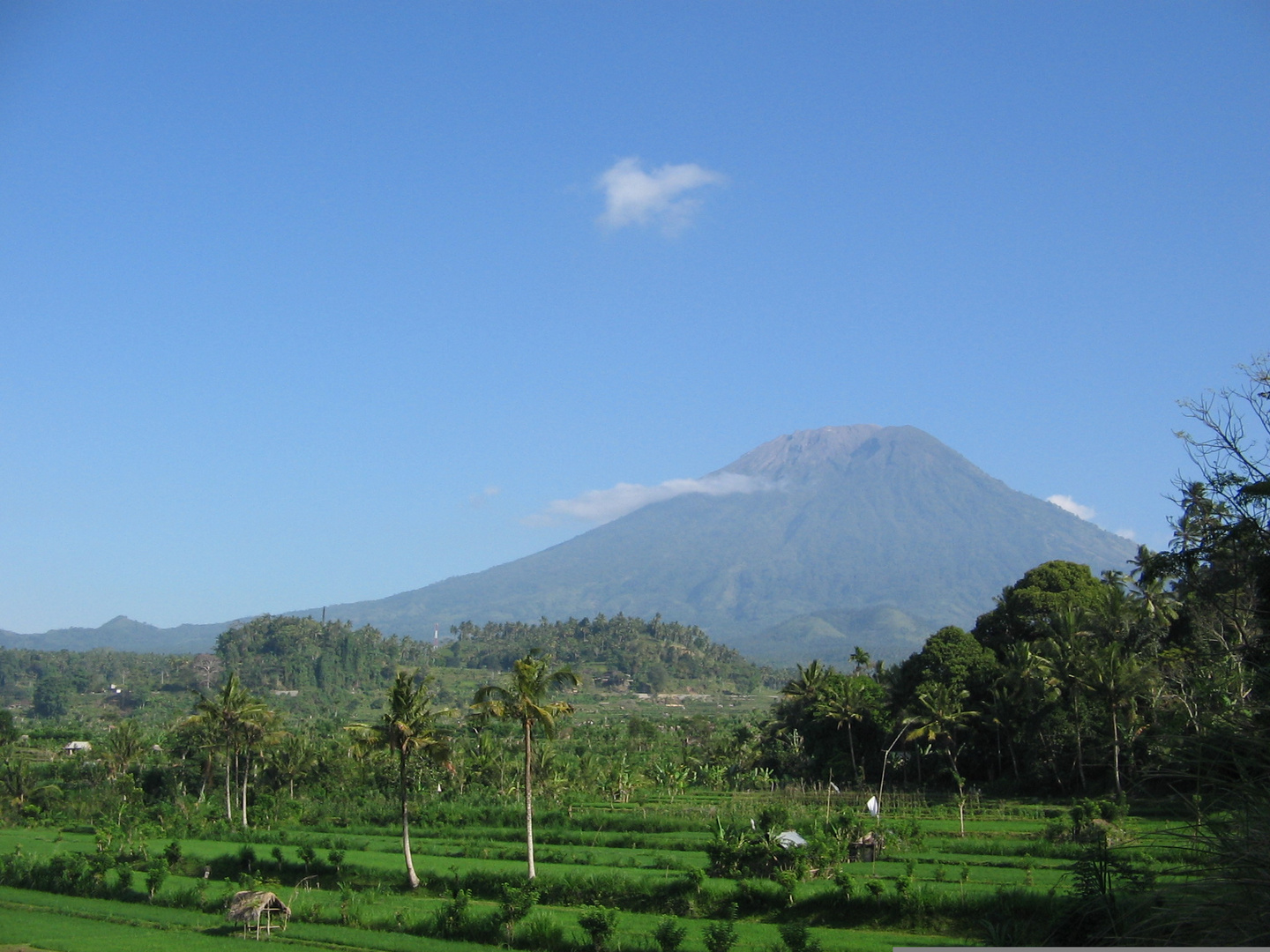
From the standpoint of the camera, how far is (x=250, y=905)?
23.7 meters

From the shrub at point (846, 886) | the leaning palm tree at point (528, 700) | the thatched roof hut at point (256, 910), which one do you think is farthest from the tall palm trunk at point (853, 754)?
the thatched roof hut at point (256, 910)

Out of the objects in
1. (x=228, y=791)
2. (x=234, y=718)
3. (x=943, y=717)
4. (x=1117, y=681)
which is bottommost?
(x=228, y=791)

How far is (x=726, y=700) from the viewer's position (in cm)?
13688

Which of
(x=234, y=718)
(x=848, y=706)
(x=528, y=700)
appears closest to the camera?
(x=528, y=700)

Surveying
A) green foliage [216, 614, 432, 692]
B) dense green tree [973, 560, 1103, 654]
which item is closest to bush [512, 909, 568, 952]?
dense green tree [973, 560, 1103, 654]

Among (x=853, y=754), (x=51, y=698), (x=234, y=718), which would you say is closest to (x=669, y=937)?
(x=234, y=718)

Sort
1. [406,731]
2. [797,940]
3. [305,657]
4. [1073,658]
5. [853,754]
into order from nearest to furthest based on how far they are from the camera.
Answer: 1. [797,940]
2. [406,731]
3. [1073,658]
4. [853,754]
5. [305,657]

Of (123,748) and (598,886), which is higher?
(123,748)

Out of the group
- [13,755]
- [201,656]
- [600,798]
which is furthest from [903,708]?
[201,656]

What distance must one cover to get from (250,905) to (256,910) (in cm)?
18

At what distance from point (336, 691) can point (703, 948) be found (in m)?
113

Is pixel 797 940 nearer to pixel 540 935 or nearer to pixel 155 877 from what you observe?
pixel 540 935

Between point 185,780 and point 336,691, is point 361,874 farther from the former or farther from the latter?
point 336,691

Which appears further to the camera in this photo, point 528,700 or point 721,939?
point 528,700
